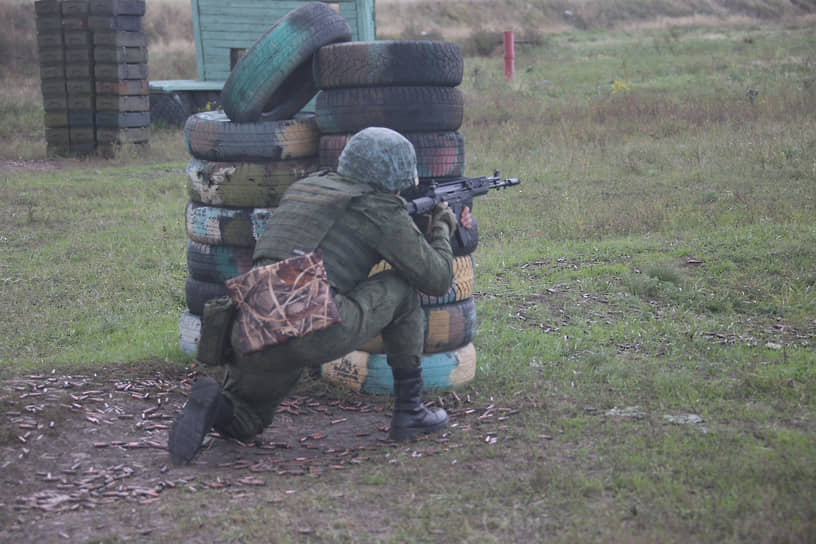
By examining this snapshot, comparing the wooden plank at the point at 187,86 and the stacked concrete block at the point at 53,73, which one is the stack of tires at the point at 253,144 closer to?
the stacked concrete block at the point at 53,73

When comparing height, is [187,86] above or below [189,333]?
above

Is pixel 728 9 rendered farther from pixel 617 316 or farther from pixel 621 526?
pixel 621 526

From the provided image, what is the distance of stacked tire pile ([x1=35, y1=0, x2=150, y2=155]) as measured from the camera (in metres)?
13.7

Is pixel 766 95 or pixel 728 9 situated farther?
pixel 728 9

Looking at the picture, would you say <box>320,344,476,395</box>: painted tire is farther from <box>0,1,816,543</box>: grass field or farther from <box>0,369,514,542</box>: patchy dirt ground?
<box>0,1,816,543</box>: grass field

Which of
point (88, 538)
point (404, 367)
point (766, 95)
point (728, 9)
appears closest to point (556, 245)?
point (404, 367)

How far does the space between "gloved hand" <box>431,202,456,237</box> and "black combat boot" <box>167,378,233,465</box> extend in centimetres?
151

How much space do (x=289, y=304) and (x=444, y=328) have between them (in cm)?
143

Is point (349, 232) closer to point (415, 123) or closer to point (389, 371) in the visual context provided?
point (415, 123)

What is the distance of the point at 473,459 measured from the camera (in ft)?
12.8

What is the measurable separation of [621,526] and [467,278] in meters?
2.15

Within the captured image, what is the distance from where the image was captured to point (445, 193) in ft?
15.1

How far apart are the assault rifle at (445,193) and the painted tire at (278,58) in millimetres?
1064

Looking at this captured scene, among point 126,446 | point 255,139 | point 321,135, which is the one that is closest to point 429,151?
point 321,135
